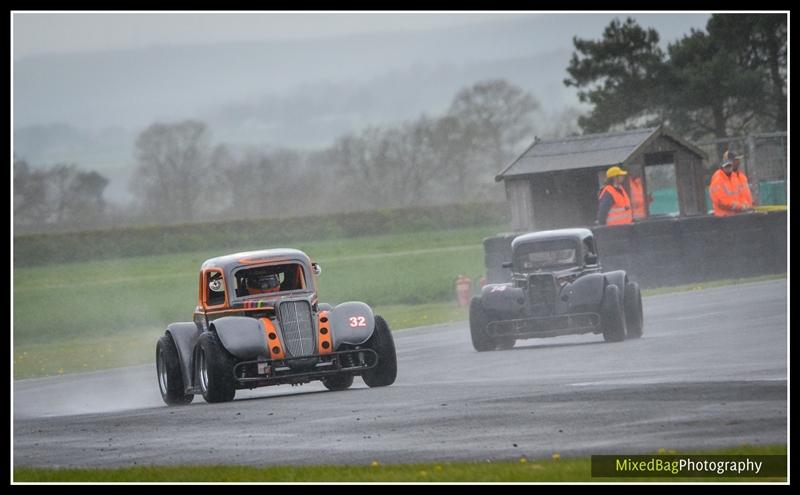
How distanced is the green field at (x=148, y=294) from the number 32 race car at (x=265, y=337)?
10045 millimetres

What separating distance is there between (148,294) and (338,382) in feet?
45.5

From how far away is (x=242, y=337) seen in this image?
652 inches

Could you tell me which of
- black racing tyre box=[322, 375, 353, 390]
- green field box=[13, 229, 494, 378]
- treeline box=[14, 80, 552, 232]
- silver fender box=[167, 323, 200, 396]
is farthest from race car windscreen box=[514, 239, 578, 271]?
green field box=[13, 229, 494, 378]

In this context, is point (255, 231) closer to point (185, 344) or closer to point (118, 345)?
point (118, 345)

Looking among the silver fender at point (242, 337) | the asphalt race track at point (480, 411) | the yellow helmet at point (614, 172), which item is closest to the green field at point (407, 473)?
the asphalt race track at point (480, 411)

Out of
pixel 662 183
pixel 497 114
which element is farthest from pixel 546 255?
pixel 662 183

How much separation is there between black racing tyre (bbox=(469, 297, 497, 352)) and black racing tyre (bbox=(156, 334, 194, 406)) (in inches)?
170

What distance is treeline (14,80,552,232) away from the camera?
2761 cm

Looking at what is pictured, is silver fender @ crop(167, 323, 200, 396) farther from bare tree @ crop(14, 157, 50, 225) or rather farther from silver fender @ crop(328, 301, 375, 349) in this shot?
bare tree @ crop(14, 157, 50, 225)

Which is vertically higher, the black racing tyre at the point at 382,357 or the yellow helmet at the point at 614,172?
the yellow helmet at the point at 614,172

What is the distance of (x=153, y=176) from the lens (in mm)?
27781

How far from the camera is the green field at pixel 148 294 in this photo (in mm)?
29000

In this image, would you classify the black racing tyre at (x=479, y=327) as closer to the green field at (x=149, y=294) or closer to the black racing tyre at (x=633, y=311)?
the black racing tyre at (x=633, y=311)

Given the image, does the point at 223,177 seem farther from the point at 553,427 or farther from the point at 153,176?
the point at 553,427
